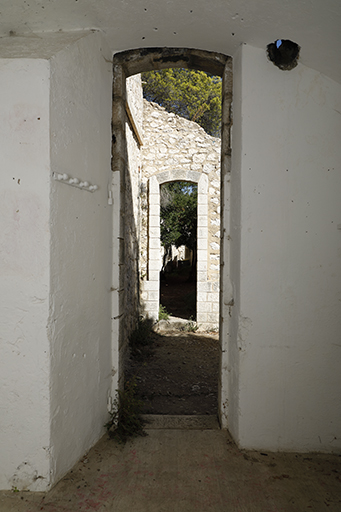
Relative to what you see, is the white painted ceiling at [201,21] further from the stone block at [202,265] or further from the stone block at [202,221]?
the stone block at [202,265]

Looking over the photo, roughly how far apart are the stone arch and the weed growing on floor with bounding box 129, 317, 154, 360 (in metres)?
0.64

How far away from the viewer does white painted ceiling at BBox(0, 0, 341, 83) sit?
1.91 m

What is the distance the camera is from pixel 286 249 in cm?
238

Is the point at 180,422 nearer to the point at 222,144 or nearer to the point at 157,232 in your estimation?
the point at 222,144

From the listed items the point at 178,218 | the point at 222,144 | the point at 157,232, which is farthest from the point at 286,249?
the point at 178,218

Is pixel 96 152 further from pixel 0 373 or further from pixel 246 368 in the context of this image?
pixel 246 368

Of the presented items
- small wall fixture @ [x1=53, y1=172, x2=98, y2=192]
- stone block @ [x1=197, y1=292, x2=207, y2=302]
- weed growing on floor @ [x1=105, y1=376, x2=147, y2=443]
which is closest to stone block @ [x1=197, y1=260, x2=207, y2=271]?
stone block @ [x1=197, y1=292, x2=207, y2=302]

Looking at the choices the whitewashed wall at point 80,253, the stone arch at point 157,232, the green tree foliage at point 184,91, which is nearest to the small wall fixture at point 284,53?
the whitewashed wall at point 80,253

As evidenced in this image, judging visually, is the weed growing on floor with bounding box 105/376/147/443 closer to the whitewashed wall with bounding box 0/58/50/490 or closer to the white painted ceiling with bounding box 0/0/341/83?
the whitewashed wall with bounding box 0/58/50/490

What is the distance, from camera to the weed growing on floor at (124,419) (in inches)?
100

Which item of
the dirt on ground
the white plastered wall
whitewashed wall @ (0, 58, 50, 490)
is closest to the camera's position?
whitewashed wall @ (0, 58, 50, 490)

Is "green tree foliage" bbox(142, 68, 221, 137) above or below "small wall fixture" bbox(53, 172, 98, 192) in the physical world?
above

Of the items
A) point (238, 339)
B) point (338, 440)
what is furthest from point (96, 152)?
point (338, 440)

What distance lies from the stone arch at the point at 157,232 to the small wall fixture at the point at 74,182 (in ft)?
14.8
